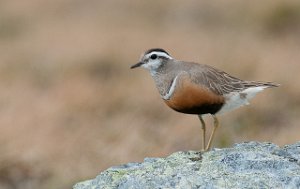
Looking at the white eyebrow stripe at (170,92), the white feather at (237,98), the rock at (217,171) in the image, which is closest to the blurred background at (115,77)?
the white feather at (237,98)

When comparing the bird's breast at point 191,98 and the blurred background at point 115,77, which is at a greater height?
the bird's breast at point 191,98

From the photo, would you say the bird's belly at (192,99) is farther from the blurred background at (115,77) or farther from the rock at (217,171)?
the blurred background at (115,77)

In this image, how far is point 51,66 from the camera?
18.3 m

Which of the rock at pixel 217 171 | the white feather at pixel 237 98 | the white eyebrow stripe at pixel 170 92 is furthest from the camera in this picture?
the white feather at pixel 237 98

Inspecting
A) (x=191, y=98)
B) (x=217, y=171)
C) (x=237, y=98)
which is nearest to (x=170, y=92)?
(x=191, y=98)

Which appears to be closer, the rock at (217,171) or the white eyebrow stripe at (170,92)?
the rock at (217,171)

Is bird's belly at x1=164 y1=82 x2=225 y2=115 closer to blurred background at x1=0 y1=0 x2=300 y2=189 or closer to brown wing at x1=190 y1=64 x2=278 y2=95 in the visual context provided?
brown wing at x1=190 y1=64 x2=278 y2=95

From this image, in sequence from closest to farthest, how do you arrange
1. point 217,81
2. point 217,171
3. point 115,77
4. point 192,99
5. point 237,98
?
point 217,171 → point 192,99 → point 217,81 → point 237,98 → point 115,77

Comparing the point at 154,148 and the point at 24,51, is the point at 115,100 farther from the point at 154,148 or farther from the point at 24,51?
the point at 24,51

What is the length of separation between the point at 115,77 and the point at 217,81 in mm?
9755

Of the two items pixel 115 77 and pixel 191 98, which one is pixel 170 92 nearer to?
pixel 191 98

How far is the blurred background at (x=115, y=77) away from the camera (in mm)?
11695

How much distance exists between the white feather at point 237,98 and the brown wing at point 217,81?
4cm

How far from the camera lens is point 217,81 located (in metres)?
7.70
